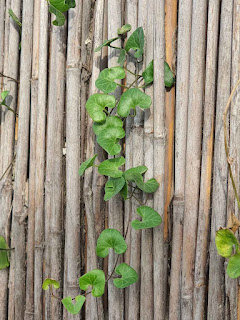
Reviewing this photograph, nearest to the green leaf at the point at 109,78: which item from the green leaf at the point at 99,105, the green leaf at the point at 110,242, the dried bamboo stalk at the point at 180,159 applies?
the green leaf at the point at 99,105

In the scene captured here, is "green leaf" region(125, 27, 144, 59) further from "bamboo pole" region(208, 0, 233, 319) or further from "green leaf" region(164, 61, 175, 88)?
"bamboo pole" region(208, 0, 233, 319)

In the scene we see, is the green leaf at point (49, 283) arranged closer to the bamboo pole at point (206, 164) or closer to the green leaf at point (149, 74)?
the bamboo pole at point (206, 164)

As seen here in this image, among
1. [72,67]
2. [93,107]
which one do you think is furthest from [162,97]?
[72,67]

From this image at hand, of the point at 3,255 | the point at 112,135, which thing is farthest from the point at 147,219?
the point at 3,255

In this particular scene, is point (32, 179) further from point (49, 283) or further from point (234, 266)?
point (234, 266)

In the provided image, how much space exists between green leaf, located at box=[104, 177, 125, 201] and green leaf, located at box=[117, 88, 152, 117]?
→ 0.19 meters

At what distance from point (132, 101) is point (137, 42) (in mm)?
172

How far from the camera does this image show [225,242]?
1194 mm

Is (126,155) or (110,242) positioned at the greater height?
(126,155)

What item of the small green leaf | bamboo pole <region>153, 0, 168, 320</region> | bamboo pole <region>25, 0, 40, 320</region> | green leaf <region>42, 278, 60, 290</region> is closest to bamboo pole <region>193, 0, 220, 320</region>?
bamboo pole <region>153, 0, 168, 320</region>

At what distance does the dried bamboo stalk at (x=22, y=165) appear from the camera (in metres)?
1.65

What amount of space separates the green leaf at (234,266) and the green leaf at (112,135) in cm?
43

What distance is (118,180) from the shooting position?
137 centimetres

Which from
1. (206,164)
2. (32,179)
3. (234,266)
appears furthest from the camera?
(32,179)
